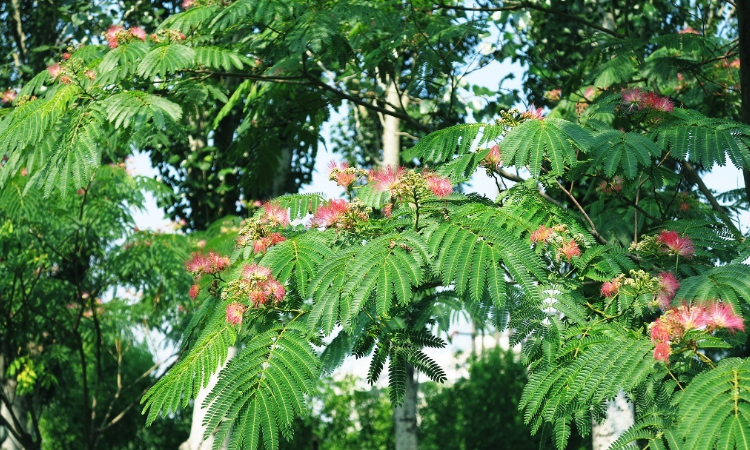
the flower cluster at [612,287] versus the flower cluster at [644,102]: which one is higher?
the flower cluster at [644,102]

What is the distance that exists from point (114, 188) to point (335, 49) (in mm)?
4299

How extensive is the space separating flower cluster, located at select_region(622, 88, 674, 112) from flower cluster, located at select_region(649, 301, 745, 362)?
168 centimetres

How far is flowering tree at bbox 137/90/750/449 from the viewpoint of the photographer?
319 cm

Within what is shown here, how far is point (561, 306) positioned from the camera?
12.3 feet

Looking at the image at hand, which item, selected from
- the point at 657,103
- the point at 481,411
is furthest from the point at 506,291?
the point at 481,411

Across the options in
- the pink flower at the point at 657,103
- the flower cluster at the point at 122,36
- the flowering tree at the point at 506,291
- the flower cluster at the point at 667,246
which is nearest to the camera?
the flowering tree at the point at 506,291

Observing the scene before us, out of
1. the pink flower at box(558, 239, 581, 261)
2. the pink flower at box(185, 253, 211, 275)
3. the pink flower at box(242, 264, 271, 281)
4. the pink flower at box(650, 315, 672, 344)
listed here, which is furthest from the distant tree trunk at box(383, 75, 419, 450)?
the pink flower at box(650, 315, 672, 344)

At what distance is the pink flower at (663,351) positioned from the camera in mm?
3062

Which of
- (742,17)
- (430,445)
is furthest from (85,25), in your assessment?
(430,445)

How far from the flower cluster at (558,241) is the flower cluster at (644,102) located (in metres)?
1.01

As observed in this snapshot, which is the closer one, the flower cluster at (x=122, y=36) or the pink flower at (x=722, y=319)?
the pink flower at (x=722, y=319)

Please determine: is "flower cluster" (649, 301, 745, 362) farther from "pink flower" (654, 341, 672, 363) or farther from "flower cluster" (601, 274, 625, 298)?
"flower cluster" (601, 274, 625, 298)

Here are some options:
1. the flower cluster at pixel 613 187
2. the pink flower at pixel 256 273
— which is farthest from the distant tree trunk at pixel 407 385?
the pink flower at pixel 256 273

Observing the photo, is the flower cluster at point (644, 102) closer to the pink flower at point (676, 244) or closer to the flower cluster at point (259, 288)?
the pink flower at point (676, 244)
